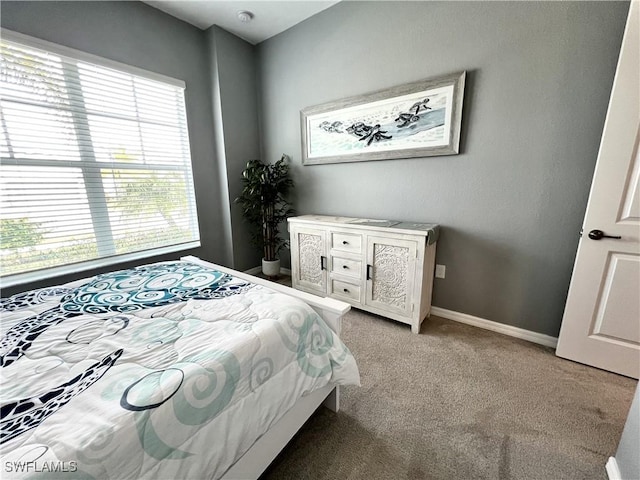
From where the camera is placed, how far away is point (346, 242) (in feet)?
7.49

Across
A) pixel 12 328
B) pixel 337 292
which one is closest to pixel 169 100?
pixel 12 328

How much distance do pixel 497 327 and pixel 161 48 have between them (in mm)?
3846

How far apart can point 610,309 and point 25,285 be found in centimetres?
391

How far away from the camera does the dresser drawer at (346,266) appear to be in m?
2.26

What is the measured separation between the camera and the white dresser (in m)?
1.98

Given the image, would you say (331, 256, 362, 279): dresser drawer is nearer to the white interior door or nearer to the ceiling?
the white interior door

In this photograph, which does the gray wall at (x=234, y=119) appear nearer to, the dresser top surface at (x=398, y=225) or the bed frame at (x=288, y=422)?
the dresser top surface at (x=398, y=225)

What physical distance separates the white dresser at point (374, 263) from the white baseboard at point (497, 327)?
0.17 m

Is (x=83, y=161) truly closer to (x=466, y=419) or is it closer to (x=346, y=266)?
(x=346, y=266)

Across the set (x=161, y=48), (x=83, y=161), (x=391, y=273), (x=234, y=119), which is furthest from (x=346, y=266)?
(x=161, y=48)

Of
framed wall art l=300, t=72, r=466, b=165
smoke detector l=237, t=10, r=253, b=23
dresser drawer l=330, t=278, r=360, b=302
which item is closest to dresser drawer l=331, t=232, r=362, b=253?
dresser drawer l=330, t=278, r=360, b=302

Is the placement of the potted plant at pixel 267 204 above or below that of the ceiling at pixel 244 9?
below

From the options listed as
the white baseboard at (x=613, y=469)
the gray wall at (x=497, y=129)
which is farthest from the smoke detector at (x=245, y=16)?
the white baseboard at (x=613, y=469)

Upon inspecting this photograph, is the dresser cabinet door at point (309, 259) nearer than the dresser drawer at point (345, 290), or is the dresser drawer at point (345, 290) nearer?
the dresser drawer at point (345, 290)
